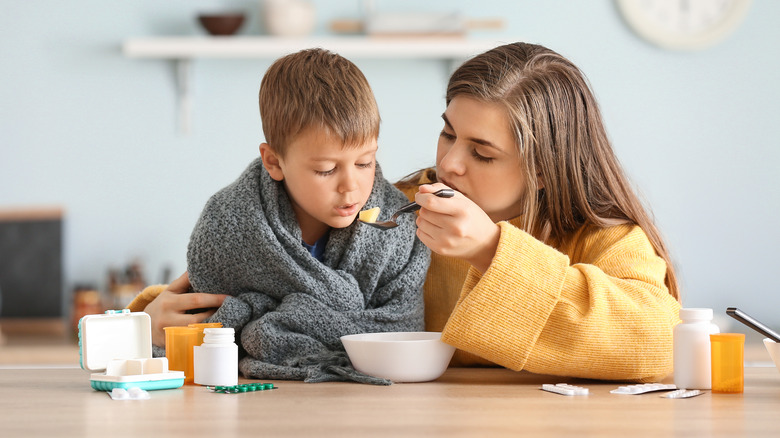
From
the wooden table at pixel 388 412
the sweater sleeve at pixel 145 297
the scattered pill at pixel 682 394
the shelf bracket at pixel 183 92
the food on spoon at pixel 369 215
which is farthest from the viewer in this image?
the shelf bracket at pixel 183 92

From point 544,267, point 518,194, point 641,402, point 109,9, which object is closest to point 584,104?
point 518,194

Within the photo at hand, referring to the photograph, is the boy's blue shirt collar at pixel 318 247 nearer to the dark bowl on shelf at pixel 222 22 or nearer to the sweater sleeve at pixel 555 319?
the sweater sleeve at pixel 555 319

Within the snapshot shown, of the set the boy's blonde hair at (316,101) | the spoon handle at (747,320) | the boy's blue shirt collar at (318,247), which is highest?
the boy's blonde hair at (316,101)

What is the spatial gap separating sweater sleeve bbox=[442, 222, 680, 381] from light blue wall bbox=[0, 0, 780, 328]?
220cm

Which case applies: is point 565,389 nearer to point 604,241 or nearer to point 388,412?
point 388,412

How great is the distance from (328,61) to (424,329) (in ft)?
1.59

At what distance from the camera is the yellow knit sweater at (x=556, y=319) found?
118 cm

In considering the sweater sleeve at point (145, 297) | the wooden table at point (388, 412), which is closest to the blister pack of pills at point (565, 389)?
the wooden table at point (388, 412)

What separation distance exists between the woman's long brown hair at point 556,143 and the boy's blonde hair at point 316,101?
0.19 m

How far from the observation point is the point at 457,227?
118cm

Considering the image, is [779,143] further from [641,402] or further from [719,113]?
[641,402]

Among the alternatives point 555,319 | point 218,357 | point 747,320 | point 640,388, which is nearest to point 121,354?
point 218,357

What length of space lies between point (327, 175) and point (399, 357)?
326 mm

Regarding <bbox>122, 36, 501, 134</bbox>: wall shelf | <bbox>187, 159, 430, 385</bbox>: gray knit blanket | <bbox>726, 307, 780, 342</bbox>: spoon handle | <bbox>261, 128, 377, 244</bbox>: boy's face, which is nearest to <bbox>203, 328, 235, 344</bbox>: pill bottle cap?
<bbox>187, 159, 430, 385</bbox>: gray knit blanket
